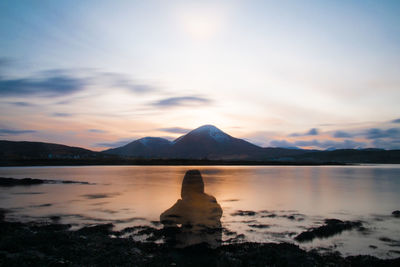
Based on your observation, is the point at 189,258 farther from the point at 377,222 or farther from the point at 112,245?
the point at 377,222

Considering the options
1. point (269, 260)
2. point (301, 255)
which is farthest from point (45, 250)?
point (301, 255)

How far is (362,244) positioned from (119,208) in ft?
57.9

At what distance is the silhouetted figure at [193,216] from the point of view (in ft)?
37.7

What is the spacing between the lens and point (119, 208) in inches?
972

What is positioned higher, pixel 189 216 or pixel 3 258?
pixel 189 216

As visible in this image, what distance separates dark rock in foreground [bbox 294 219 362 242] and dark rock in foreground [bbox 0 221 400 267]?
8.23ft

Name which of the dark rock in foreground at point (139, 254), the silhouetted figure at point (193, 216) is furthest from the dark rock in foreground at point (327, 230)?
the silhouetted figure at point (193, 216)

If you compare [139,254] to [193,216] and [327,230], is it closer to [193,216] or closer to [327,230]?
[193,216]

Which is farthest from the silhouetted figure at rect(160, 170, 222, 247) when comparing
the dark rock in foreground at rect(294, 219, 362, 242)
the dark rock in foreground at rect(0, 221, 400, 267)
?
the dark rock in foreground at rect(294, 219, 362, 242)

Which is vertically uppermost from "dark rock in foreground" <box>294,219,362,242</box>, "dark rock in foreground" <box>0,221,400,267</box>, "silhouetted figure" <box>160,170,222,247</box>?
"silhouetted figure" <box>160,170,222,247</box>

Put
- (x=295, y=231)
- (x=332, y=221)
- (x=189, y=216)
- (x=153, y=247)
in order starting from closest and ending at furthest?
(x=153, y=247) < (x=189, y=216) < (x=295, y=231) < (x=332, y=221)

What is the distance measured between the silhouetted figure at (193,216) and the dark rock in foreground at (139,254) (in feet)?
3.42

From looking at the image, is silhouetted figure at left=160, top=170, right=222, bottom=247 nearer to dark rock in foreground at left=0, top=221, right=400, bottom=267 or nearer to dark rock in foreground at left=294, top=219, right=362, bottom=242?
dark rock in foreground at left=0, top=221, right=400, bottom=267

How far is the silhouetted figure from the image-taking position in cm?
1150
